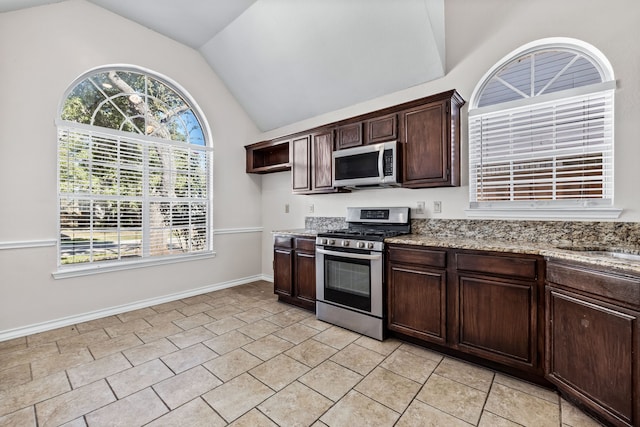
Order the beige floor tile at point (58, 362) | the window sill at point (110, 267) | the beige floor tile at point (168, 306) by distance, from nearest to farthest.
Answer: the beige floor tile at point (58, 362)
the window sill at point (110, 267)
the beige floor tile at point (168, 306)

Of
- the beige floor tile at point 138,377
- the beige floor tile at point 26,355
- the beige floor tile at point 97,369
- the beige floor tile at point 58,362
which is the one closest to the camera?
the beige floor tile at point 138,377

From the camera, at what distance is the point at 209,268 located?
4.27m

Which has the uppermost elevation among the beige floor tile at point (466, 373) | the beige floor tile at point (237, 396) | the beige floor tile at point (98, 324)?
the beige floor tile at point (98, 324)

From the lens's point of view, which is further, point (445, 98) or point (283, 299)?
point (283, 299)

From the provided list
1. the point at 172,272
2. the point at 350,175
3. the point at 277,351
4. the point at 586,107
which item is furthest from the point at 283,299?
the point at 586,107

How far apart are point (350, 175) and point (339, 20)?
159cm

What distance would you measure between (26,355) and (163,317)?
3.57ft

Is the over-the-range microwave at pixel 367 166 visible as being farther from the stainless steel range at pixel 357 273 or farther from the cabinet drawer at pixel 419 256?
the cabinet drawer at pixel 419 256

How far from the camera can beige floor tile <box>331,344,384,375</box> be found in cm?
222

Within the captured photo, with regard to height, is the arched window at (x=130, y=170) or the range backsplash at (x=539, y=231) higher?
the arched window at (x=130, y=170)

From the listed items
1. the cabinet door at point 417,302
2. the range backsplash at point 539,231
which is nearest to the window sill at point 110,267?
the cabinet door at point 417,302

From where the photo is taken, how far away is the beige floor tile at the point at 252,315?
318cm

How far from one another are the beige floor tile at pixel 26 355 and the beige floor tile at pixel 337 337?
229 cm

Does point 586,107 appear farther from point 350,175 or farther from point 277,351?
point 277,351
